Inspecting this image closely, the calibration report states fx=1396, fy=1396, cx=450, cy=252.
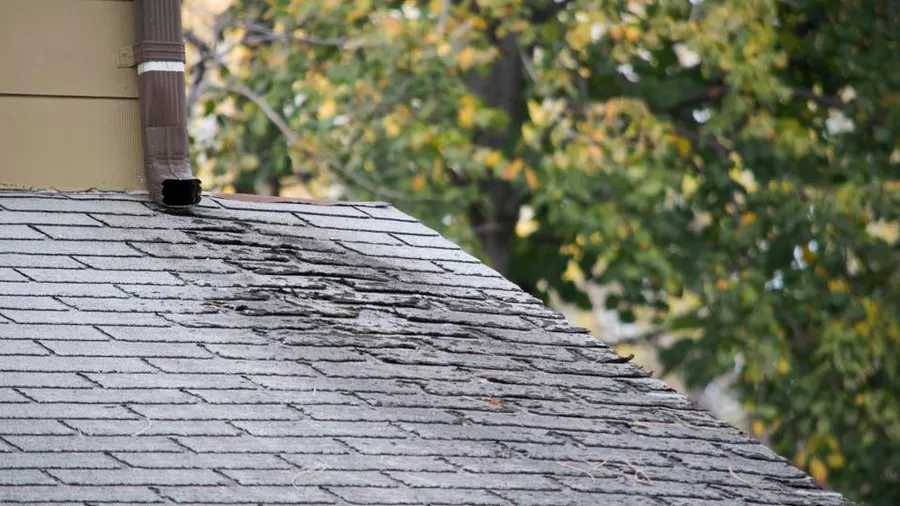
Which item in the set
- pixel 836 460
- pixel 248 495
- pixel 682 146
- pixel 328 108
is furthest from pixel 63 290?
pixel 836 460

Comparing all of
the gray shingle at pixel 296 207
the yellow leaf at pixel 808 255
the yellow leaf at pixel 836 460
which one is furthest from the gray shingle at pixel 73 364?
the yellow leaf at pixel 836 460

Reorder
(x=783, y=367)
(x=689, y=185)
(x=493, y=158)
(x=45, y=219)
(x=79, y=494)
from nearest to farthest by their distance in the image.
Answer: (x=79, y=494), (x=45, y=219), (x=493, y=158), (x=783, y=367), (x=689, y=185)

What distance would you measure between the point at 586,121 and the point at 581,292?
5.56ft

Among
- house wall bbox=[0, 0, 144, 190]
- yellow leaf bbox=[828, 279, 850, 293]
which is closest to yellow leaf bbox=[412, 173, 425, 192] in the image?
yellow leaf bbox=[828, 279, 850, 293]

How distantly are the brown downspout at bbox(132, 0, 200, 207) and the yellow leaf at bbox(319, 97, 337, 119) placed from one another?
627 centimetres

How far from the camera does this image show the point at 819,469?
42.2 ft

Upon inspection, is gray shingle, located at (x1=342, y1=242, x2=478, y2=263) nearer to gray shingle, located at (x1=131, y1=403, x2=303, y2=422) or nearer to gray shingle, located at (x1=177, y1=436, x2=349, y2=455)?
gray shingle, located at (x1=131, y1=403, x2=303, y2=422)

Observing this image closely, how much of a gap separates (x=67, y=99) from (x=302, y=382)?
157 centimetres

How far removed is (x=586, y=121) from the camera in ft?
39.7

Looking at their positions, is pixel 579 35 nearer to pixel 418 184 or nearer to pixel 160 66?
pixel 418 184

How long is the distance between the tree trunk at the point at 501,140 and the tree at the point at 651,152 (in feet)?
0.07

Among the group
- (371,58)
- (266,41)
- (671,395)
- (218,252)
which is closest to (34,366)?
(218,252)

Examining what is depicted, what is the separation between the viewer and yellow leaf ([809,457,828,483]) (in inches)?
505

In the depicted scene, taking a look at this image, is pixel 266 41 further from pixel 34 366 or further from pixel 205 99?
pixel 34 366
